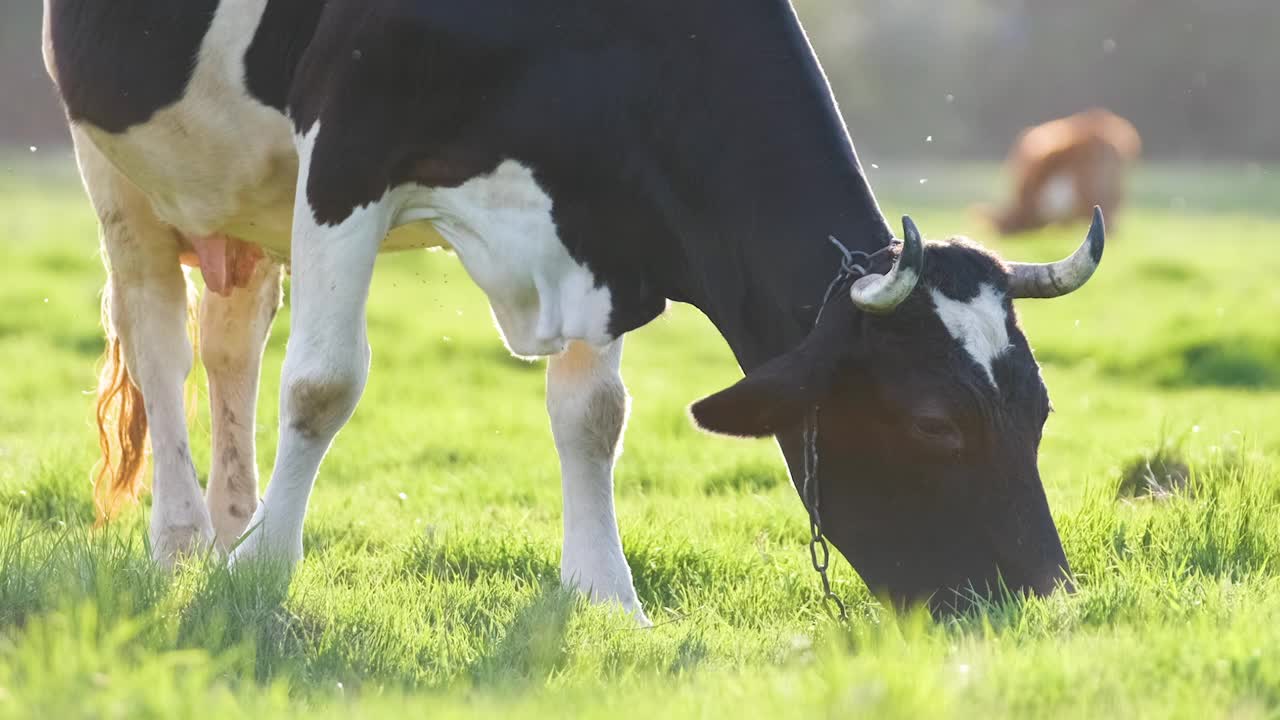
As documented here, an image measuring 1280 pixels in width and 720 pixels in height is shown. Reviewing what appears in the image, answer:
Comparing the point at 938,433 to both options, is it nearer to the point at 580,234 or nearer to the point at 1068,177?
the point at 580,234

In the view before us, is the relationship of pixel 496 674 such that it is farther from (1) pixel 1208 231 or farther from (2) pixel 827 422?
(1) pixel 1208 231

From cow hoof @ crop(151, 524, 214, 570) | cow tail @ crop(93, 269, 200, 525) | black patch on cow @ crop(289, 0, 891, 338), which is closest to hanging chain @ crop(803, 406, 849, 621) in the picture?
black patch on cow @ crop(289, 0, 891, 338)

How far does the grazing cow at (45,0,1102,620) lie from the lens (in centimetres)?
339

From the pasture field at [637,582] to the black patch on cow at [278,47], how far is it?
126 cm

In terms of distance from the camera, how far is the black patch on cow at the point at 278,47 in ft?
14.4

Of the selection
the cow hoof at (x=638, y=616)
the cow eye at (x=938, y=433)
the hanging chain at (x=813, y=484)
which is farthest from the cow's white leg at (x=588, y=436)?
the cow eye at (x=938, y=433)

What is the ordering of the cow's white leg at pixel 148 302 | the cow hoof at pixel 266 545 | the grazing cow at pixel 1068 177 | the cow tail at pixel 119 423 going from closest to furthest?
the cow hoof at pixel 266 545, the cow's white leg at pixel 148 302, the cow tail at pixel 119 423, the grazing cow at pixel 1068 177

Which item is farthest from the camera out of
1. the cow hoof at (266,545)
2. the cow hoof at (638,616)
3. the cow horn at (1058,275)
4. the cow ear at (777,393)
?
the cow hoof at (266,545)

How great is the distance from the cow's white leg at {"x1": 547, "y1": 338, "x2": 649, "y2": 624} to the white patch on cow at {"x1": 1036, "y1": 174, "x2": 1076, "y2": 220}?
795 inches

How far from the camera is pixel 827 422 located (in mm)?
3559

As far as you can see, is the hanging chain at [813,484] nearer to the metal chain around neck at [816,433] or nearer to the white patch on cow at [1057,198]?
the metal chain around neck at [816,433]

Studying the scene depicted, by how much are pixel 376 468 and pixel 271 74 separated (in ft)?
7.94

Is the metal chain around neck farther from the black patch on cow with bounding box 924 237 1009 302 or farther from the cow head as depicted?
the black patch on cow with bounding box 924 237 1009 302

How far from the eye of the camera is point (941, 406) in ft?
11.0
